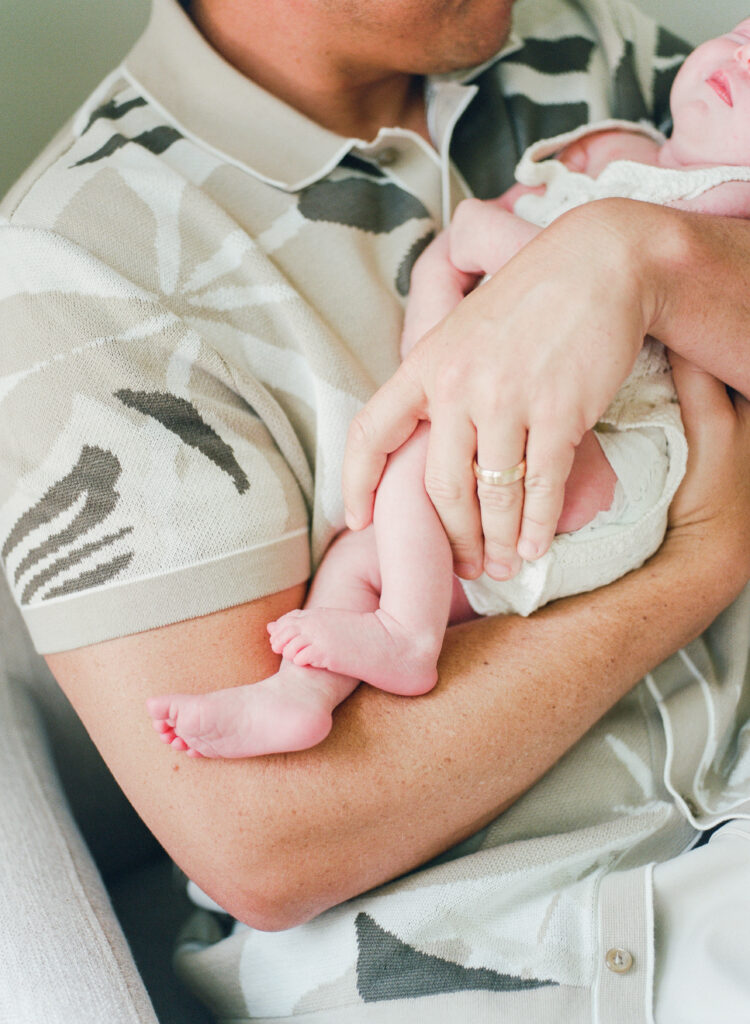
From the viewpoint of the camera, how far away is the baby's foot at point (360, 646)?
0.78 metres

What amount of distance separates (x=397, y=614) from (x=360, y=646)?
2.2 inches

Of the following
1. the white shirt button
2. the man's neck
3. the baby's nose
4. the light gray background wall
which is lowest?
the white shirt button

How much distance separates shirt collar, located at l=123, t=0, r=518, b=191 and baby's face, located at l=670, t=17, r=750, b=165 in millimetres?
459

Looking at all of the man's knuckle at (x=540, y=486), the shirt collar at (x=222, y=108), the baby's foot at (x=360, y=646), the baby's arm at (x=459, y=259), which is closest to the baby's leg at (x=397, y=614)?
→ the baby's foot at (x=360, y=646)

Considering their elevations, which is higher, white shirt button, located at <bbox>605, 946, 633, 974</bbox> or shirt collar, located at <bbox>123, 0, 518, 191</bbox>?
shirt collar, located at <bbox>123, 0, 518, 191</bbox>

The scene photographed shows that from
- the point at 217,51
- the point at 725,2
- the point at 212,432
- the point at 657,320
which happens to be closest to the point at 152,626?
the point at 212,432

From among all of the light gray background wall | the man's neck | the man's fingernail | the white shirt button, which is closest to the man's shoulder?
the man's neck

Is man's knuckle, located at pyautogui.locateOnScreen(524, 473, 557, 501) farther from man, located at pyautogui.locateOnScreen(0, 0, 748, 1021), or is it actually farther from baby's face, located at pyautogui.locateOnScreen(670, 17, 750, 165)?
baby's face, located at pyautogui.locateOnScreen(670, 17, 750, 165)

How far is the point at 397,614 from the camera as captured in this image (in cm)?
82

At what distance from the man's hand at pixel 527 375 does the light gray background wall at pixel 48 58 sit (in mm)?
893

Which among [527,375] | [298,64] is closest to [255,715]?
[527,375]

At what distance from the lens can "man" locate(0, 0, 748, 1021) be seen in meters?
0.80

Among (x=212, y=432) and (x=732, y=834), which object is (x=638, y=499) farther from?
(x=212, y=432)

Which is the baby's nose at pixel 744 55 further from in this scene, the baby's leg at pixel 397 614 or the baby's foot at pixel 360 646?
the baby's foot at pixel 360 646
